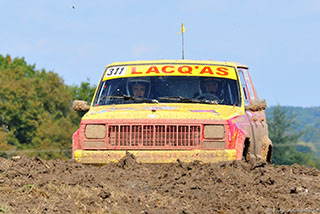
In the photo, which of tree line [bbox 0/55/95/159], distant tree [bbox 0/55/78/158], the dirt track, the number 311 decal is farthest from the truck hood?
distant tree [bbox 0/55/78/158]

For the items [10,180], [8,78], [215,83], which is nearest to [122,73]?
[215,83]

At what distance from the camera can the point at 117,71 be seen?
39.4 feet

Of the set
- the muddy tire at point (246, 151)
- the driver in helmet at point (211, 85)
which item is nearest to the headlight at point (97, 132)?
the driver in helmet at point (211, 85)

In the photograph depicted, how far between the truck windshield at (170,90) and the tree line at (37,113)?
188 feet

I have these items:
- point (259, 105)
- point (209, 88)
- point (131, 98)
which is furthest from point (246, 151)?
point (131, 98)

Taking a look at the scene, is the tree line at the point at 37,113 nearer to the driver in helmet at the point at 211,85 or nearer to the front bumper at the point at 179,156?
the driver in helmet at the point at 211,85

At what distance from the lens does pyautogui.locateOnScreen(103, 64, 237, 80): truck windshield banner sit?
11750 mm

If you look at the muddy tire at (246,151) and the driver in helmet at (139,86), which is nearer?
the muddy tire at (246,151)

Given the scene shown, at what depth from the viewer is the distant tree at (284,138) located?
8594 cm

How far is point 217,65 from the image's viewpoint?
473 inches

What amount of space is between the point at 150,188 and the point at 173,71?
135 inches

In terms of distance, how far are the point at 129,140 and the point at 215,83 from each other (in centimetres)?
196

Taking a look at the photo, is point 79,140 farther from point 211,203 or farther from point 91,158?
point 211,203

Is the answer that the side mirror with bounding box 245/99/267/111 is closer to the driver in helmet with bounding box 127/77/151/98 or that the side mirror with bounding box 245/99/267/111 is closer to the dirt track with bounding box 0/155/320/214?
the dirt track with bounding box 0/155/320/214
